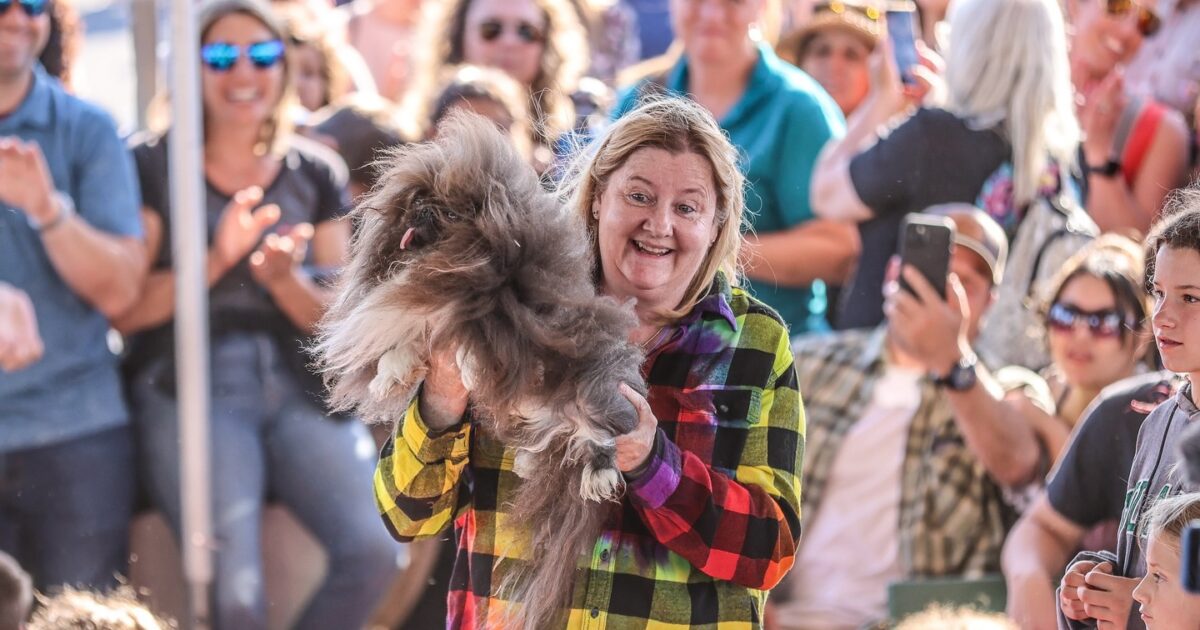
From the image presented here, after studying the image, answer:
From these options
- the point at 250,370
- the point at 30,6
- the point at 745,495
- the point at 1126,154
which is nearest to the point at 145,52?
the point at 30,6

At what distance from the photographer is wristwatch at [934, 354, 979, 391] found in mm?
3465

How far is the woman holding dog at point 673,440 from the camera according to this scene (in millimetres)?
2139

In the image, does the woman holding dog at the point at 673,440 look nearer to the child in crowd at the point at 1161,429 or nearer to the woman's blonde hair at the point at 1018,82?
the child in crowd at the point at 1161,429

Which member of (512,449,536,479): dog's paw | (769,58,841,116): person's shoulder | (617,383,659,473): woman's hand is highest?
(769,58,841,116): person's shoulder

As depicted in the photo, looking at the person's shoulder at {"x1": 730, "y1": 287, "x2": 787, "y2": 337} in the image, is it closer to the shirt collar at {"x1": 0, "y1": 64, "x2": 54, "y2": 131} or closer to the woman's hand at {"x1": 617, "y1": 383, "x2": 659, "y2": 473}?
the woman's hand at {"x1": 617, "y1": 383, "x2": 659, "y2": 473}

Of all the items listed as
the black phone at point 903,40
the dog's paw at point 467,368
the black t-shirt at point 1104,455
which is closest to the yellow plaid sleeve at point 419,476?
the dog's paw at point 467,368

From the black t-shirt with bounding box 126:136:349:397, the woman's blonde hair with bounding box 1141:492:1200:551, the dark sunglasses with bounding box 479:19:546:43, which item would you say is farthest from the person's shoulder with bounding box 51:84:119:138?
the woman's blonde hair with bounding box 1141:492:1200:551

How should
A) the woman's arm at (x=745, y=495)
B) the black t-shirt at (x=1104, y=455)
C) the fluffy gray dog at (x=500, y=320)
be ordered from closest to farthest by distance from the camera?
1. the fluffy gray dog at (x=500, y=320)
2. the woman's arm at (x=745, y=495)
3. the black t-shirt at (x=1104, y=455)

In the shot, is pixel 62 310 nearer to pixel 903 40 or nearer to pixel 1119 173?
pixel 903 40

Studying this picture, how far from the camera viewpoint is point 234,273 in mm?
4027

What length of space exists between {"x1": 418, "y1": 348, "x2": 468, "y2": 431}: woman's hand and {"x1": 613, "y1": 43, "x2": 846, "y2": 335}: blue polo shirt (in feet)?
6.39

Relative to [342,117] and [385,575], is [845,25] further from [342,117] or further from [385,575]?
[385,575]

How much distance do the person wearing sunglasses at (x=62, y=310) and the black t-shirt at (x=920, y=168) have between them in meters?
1.89

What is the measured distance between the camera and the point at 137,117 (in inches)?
170
